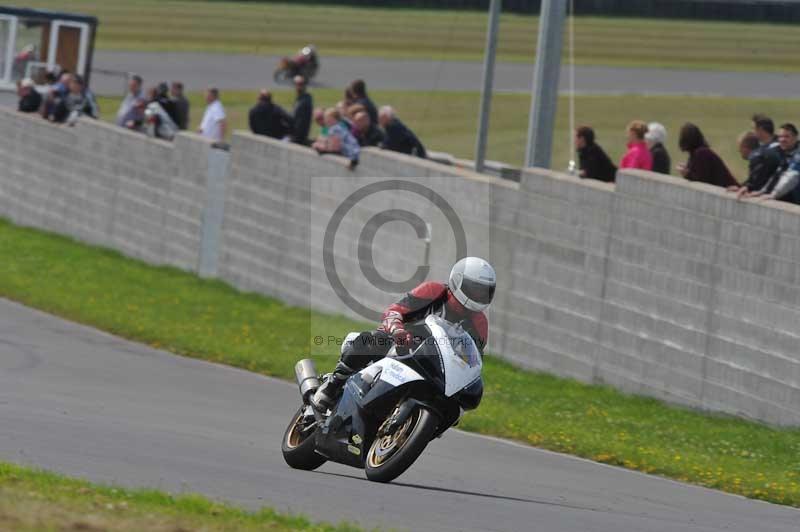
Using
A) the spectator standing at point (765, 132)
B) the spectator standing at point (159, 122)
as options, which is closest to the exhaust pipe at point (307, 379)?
the spectator standing at point (765, 132)

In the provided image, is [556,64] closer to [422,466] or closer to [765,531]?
[422,466]

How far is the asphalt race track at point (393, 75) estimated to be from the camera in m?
38.0

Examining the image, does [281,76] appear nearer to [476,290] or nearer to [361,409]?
[361,409]

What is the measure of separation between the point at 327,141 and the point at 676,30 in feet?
57.9

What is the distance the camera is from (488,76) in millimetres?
21859

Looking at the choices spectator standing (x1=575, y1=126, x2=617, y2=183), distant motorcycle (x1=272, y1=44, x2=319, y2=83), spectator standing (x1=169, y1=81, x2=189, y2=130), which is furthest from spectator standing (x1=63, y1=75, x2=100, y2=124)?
spectator standing (x1=575, y1=126, x2=617, y2=183)

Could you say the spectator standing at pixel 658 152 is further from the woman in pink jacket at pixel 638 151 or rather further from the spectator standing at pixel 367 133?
the spectator standing at pixel 367 133

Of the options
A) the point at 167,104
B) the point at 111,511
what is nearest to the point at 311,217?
the point at 167,104

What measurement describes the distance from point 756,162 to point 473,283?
5.64 metres

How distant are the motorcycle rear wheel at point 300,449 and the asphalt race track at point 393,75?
1004 inches

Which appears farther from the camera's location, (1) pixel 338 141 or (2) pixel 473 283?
(1) pixel 338 141

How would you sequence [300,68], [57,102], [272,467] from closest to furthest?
[272,467], [57,102], [300,68]

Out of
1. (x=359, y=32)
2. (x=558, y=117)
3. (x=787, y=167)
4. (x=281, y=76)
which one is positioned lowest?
(x=787, y=167)

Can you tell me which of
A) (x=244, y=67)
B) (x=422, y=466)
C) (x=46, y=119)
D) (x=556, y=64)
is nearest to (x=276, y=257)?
Answer: (x=556, y=64)
